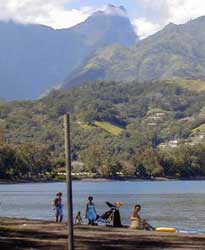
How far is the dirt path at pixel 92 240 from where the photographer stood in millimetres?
25112

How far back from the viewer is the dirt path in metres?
25.1

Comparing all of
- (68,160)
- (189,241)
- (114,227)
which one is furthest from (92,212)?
(68,160)

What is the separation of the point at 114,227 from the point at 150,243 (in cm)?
1035

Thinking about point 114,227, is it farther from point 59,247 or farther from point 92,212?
point 59,247

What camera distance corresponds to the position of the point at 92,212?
41062 mm

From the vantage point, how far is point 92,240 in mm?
27484

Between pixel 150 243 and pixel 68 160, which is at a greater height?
pixel 68 160

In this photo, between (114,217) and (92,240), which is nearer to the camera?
(92,240)

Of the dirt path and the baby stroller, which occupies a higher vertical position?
the baby stroller

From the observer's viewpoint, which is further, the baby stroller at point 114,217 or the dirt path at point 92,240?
the baby stroller at point 114,217

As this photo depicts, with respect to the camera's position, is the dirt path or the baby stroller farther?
the baby stroller

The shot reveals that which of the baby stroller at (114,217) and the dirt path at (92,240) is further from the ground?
the baby stroller at (114,217)

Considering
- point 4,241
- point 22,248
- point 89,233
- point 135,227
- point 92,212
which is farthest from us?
point 92,212

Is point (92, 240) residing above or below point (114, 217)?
below
